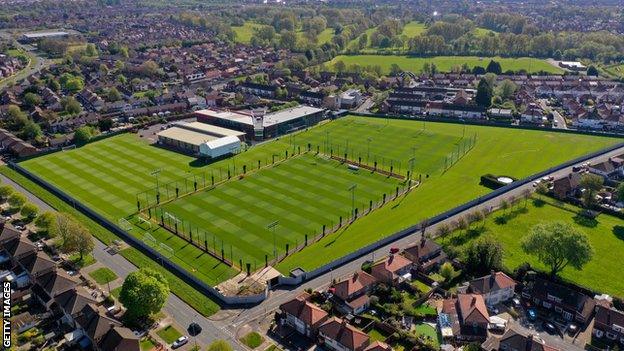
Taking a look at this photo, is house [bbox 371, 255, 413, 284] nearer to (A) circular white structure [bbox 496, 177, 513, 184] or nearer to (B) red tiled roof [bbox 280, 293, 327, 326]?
(B) red tiled roof [bbox 280, 293, 327, 326]

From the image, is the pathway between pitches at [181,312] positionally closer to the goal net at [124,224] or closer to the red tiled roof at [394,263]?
the goal net at [124,224]

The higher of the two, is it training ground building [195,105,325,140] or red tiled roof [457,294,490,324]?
red tiled roof [457,294,490,324]

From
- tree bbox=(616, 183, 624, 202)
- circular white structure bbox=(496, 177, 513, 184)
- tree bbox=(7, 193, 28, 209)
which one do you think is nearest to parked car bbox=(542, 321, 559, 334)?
tree bbox=(616, 183, 624, 202)

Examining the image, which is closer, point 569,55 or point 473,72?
point 473,72

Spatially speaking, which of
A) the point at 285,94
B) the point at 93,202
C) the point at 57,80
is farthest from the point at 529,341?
the point at 57,80

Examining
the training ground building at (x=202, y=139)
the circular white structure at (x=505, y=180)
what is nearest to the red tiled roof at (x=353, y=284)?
Result: the circular white structure at (x=505, y=180)

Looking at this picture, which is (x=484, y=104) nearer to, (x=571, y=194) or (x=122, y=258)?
(x=571, y=194)

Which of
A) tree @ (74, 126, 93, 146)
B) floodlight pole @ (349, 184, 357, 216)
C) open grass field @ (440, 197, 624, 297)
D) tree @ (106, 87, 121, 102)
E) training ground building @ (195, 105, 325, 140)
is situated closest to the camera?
open grass field @ (440, 197, 624, 297)
